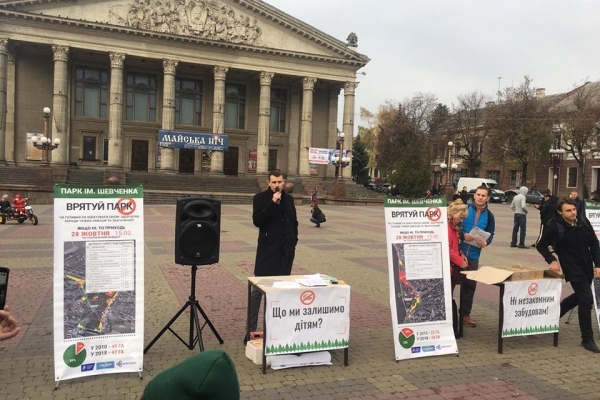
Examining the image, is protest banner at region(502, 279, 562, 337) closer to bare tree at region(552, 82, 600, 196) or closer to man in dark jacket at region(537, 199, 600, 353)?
man in dark jacket at region(537, 199, 600, 353)

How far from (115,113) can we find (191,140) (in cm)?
688

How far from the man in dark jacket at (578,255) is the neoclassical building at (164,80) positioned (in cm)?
4120

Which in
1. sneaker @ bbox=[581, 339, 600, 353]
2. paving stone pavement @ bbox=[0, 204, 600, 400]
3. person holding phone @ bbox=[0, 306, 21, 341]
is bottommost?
paving stone pavement @ bbox=[0, 204, 600, 400]

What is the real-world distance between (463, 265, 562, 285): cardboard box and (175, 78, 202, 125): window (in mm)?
45660

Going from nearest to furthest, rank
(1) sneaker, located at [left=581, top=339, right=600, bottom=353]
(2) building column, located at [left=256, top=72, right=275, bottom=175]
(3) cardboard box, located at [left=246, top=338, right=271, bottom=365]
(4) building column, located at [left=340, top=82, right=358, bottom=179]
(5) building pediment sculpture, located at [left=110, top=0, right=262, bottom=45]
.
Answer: (3) cardboard box, located at [left=246, top=338, right=271, bottom=365]
(1) sneaker, located at [left=581, top=339, right=600, bottom=353]
(5) building pediment sculpture, located at [left=110, top=0, right=262, bottom=45]
(2) building column, located at [left=256, top=72, right=275, bottom=175]
(4) building column, located at [left=340, top=82, right=358, bottom=179]

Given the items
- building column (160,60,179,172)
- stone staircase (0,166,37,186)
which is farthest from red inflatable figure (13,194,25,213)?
building column (160,60,179,172)

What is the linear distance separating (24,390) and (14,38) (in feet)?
141

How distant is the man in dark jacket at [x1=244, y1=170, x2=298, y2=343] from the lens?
5.65 meters

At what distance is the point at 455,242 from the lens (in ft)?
21.2

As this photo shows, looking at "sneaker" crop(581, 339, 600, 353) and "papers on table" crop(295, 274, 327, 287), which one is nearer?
"papers on table" crop(295, 274, 327, 287)

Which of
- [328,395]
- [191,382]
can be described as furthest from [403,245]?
[191,382]

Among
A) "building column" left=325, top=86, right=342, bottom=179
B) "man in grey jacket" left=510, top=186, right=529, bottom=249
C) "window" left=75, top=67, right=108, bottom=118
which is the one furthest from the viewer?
"building column" left=325, top=86, right=342, bottom=179

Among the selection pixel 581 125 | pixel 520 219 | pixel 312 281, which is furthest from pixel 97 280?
pixel 581 125

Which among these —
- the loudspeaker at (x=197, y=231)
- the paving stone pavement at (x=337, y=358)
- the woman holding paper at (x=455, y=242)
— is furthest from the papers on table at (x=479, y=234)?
the loudspeaker at (x=197, y=231)
